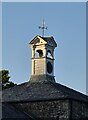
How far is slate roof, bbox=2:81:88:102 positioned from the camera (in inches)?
1062

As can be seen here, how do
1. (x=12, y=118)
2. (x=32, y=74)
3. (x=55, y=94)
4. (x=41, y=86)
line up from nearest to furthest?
(x=12, y=118) < (x=55, y=94) < (x=41, y=86) < (x=32, y=74)

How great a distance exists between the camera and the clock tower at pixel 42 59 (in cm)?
3041

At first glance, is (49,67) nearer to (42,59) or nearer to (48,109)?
(42,59)

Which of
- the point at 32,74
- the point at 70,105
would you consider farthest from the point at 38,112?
the point at 32,74

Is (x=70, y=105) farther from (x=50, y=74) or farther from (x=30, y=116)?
(x=50, y=74)

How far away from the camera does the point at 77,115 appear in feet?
89.7

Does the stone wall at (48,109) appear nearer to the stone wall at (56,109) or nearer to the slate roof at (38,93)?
the stone wall at (56,109)

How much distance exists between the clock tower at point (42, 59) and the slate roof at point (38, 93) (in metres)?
0.78

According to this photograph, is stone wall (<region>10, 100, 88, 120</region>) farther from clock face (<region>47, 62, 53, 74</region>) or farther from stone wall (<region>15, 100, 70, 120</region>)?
clock face (<region>47, 62, 53, 74</region>)

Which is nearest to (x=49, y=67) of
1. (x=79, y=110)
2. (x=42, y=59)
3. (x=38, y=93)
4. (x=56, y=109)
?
(x=42, y=59)

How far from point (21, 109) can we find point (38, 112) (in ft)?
4.34

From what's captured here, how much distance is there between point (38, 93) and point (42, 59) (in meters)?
3.63

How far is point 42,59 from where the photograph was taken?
1204 inches

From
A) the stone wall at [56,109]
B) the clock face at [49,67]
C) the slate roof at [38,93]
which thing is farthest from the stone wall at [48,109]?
the clock face at [49,67]
